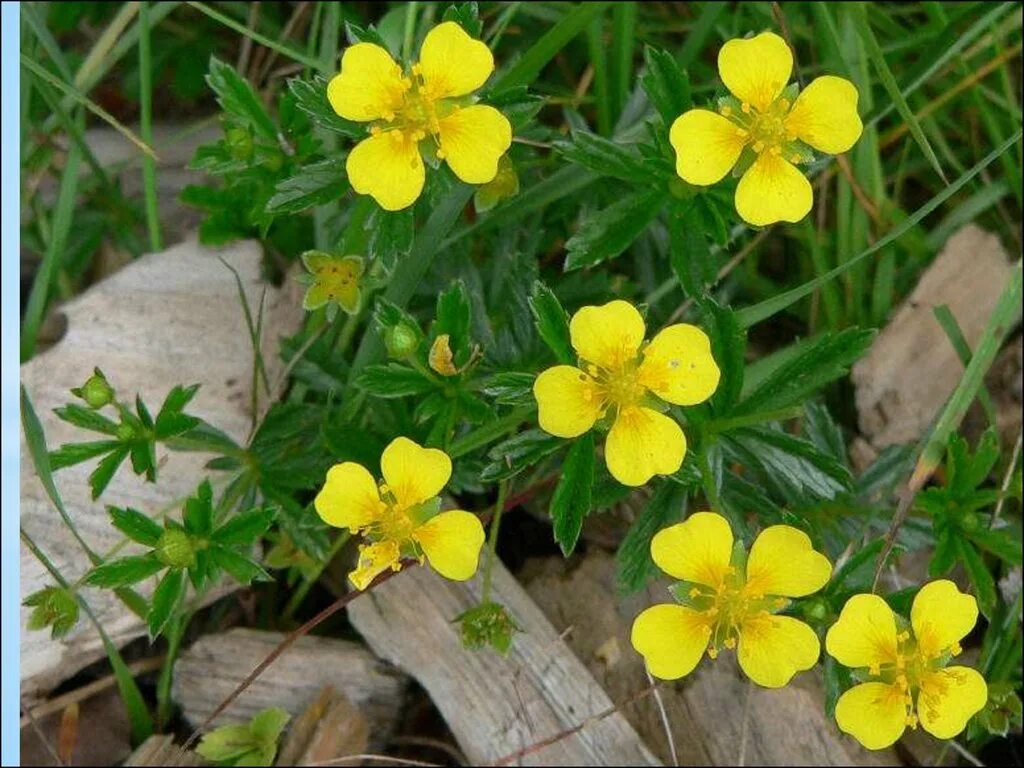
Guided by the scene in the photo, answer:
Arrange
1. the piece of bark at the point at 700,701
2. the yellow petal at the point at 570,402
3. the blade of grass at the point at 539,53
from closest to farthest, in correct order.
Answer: the yellow petal at the point at 570,402
the blade of grass at the point at 539,53
the piece of bark at the point at 700,701

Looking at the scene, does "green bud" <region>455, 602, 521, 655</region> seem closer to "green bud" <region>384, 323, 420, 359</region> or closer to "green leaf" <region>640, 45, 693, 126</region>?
"green bud" <region>384, 323, 420, 359</region>

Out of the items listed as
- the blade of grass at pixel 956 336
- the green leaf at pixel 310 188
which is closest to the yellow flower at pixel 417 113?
the green leaf at pixel 310 188

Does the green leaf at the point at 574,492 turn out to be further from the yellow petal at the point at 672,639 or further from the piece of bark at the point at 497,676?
the piece of bark at the point at 497,676

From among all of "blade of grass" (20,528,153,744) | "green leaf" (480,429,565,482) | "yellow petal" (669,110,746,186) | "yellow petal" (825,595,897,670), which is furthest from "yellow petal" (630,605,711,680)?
"blade of grass" (20,528,153,744)

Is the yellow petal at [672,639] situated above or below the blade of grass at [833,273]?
below

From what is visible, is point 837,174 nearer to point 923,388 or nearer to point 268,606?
point 923,388

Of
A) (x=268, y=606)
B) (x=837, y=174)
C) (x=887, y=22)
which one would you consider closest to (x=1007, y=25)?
(x=887, y=22)

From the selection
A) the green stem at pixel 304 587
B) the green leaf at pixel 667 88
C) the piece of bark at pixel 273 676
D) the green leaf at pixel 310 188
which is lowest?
the piece of bark at pixel 273 676
